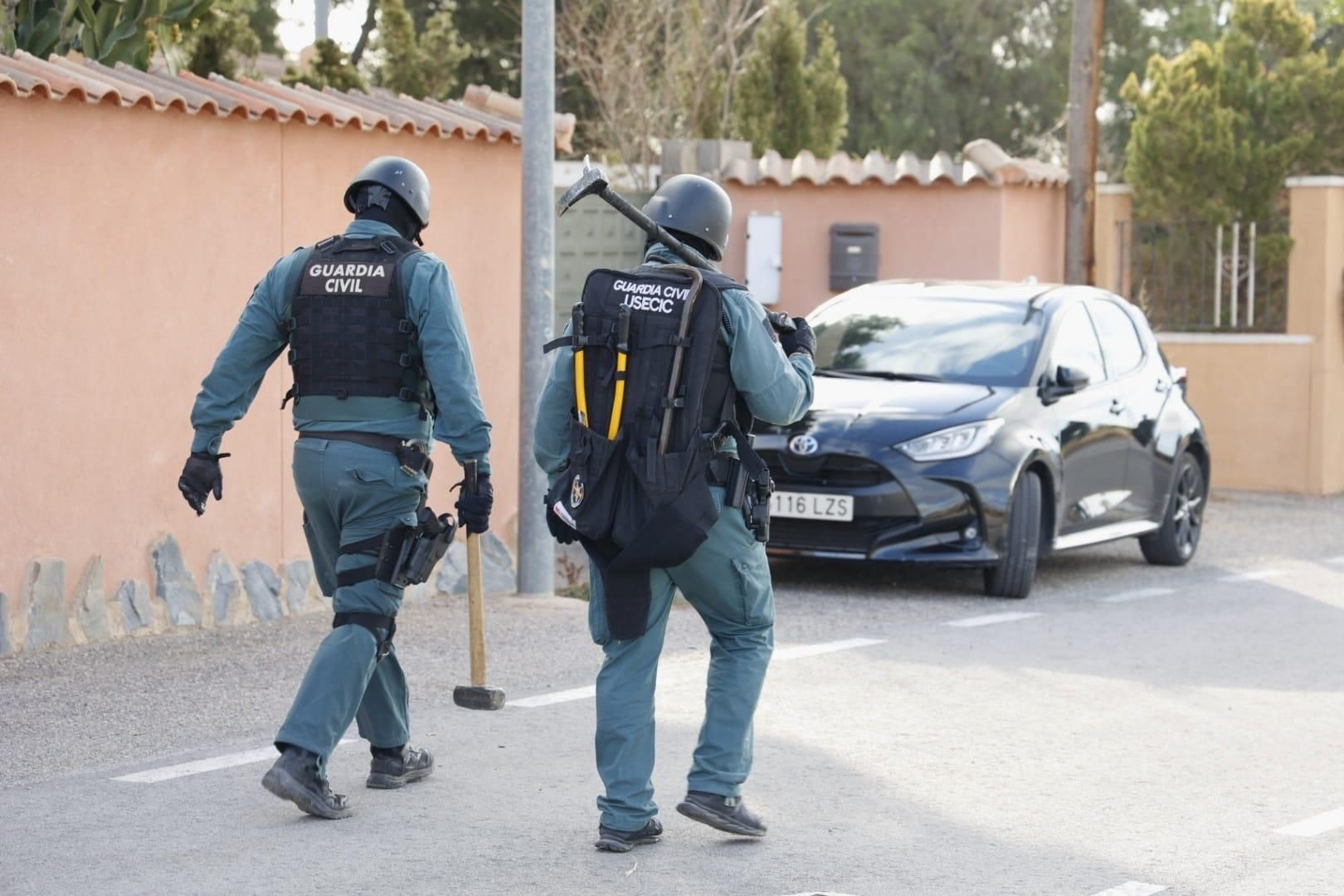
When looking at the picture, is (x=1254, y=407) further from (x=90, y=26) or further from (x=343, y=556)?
(x=343, y=556)

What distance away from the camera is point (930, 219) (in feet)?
55.5

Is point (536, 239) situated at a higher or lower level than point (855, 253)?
lower

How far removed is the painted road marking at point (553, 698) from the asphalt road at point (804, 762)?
1.1 inches

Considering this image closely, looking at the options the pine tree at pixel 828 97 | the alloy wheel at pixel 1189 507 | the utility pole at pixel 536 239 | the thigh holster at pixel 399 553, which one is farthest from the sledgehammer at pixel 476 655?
the pine tree at pixel 828 97

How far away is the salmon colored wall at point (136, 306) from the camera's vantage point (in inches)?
341

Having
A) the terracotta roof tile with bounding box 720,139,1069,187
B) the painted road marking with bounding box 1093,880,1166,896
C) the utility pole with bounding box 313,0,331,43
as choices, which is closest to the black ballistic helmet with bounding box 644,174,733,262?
the painted road marking with bounding box 1093,880,1166,896

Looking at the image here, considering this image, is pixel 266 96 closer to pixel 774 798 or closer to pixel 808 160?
pixel 774 798

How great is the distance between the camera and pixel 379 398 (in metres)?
6.21

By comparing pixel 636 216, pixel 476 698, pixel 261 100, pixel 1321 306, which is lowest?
pixel 476 698

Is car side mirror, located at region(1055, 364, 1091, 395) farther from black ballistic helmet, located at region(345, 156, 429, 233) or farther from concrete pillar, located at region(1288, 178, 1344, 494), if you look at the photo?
concrete pillar, located at region(1288, 178, 1344, 494)

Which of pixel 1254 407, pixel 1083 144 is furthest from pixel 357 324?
pixel 1254 407

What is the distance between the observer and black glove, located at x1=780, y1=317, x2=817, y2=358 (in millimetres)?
5879

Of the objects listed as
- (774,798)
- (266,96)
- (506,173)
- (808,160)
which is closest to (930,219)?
(808,160)

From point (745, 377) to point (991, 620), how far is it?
4.83 metres
